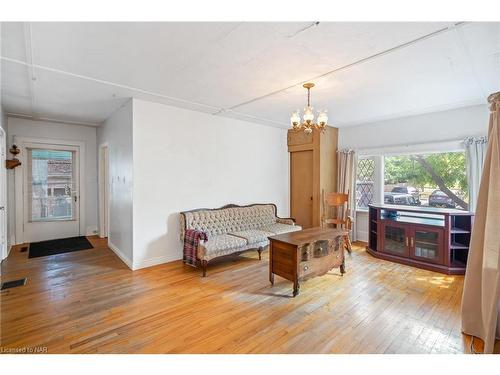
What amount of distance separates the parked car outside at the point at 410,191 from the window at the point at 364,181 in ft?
1.56

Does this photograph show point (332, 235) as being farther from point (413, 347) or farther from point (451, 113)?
point (451, 113)

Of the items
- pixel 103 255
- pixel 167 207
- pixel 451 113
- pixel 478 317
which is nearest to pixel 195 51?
pixel 167 207

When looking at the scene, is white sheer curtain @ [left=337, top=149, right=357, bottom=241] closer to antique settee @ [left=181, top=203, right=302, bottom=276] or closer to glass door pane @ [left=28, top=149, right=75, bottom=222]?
antique settee @ [left=181, top=203, right=302, bottom=276]

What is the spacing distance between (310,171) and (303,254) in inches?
115

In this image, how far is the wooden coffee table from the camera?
2.90 metres

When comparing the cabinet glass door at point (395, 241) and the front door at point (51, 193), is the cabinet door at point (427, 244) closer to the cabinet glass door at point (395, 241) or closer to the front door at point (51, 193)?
the cabinet glass door at point (395, 241)

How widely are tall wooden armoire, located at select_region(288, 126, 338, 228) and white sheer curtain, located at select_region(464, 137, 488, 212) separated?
233 cm

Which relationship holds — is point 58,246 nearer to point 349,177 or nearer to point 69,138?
point 69,138

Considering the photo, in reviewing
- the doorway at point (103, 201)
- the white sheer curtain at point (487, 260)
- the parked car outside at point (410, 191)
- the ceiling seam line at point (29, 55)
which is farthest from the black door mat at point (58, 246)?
the parked car outside at point (410, 191)

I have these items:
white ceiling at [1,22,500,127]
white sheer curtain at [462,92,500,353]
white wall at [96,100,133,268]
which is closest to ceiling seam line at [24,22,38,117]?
white ceiling at [1,22,500,127]

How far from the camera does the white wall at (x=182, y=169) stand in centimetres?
378

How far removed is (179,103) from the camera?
3924mm

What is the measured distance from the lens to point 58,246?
484cm

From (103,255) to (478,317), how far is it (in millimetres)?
5098
